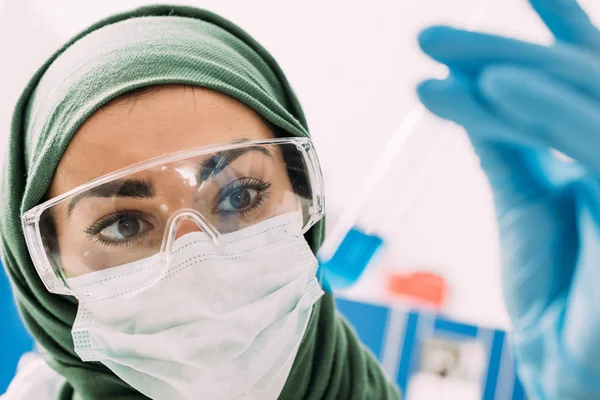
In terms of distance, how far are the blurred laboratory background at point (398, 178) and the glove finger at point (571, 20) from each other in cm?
96

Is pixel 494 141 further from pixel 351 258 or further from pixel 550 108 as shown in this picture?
pixel 351 258

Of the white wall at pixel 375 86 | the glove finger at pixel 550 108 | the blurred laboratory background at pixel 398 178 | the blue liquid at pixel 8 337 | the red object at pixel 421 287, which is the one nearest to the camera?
the glove finger at pixel 550 108

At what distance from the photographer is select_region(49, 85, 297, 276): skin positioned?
0.84 metres

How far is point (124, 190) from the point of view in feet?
2.73

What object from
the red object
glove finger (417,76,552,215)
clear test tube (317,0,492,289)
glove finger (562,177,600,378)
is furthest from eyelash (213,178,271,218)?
the red object

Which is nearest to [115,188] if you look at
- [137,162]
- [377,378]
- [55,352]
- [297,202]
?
[137,162]

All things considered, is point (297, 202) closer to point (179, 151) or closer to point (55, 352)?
point (179, 151)

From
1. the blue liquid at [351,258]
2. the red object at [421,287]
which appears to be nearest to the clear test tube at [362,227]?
the blue liquid at [351,258]

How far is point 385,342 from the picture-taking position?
1.99 meters

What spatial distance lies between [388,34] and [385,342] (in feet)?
3.46

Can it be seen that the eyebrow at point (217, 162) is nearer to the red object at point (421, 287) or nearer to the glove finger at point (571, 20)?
the glove finger at point (571, 20)

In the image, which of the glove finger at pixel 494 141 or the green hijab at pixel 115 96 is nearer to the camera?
the glove finger at pixel 494 141

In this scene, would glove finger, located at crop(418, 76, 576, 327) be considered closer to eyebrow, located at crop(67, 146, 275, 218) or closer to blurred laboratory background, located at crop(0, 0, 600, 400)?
eyebrow, located at crop(67, 146, 275, 218)

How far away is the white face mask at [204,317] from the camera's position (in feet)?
2.69
